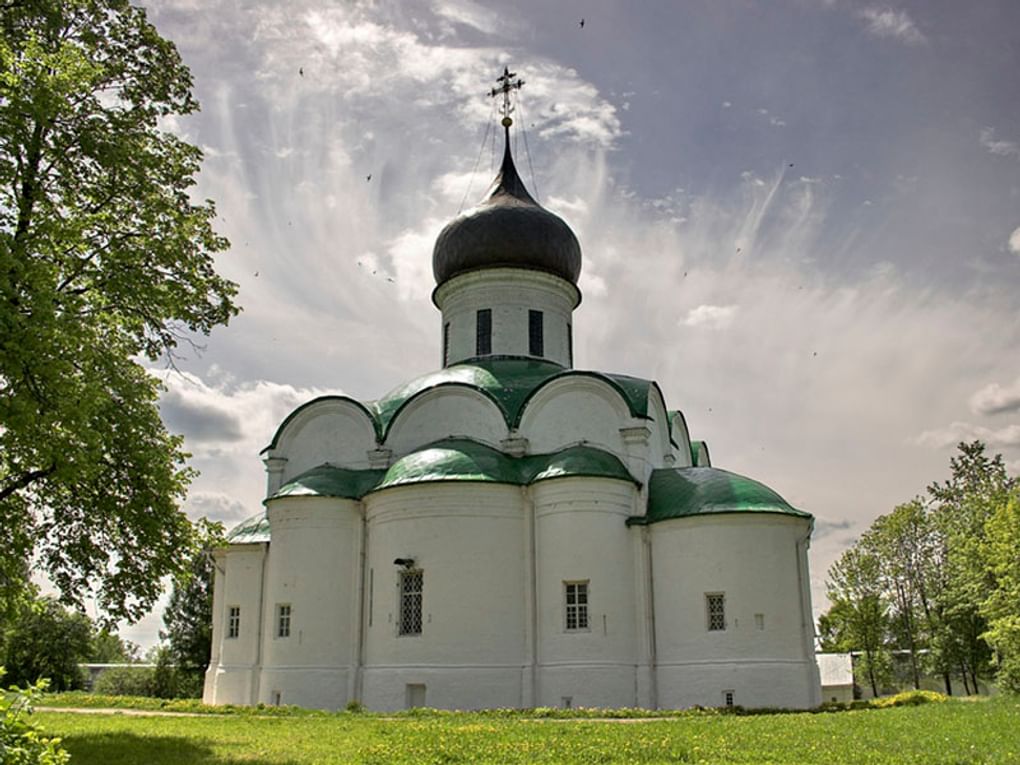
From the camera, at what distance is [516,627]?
64.8 feet

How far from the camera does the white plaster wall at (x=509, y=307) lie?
26016 millimetres

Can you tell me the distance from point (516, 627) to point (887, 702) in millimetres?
7415

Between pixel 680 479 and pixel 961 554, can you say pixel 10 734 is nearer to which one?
pixel 680 479

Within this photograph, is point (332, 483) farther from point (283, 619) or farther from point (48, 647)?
point (48, 647)

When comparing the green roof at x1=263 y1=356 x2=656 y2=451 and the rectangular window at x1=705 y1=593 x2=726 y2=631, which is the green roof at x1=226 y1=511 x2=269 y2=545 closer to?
the green roof at x1=263 y1=356 x2=656 y2=451

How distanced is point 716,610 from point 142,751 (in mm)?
11972

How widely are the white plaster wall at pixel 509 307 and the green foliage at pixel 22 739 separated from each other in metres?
20.3

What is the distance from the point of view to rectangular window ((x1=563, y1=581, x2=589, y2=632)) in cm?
1958

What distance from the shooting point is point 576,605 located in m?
19.7

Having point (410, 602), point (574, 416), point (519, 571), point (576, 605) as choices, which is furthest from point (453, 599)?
point (574, 416)

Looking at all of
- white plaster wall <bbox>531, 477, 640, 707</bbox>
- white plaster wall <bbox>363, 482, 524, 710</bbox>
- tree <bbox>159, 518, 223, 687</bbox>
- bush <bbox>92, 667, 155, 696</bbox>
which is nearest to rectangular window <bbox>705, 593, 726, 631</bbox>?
white plaster wall <bbox>531, 477, 640, 707</bbox>

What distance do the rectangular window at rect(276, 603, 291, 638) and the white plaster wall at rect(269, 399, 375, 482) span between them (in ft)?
13.0

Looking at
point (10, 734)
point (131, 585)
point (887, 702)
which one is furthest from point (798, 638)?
point (10, 734)

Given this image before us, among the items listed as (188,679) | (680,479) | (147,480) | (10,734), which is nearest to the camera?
(10,734)
